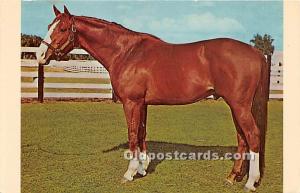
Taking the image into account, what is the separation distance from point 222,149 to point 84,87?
536 mm

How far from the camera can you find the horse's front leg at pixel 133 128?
58.7 inches

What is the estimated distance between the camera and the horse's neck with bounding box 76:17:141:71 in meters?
1.52

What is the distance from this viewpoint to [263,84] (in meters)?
1.50

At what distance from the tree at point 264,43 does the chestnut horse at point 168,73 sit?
41 millimetres

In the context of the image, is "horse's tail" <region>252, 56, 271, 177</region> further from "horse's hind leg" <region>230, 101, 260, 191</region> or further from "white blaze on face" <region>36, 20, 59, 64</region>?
"white blaze on face" <region>36, 20, 59, 64</region>

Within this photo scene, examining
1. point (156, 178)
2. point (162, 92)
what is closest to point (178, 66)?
point (162, 92)

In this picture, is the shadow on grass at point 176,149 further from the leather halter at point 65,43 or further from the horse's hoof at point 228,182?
the leather halter at point 65,43

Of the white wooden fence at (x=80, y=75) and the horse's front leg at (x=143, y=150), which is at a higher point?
the white wooden fence at (x=80, y=75)

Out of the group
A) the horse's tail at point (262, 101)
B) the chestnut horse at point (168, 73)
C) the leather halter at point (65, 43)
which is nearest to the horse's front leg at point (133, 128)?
the chestnut horse at point (168, 73)

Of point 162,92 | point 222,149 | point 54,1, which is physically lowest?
point 222,149

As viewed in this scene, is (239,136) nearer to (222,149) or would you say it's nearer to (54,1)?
(222,149)

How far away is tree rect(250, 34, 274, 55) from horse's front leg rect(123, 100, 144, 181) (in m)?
0.45

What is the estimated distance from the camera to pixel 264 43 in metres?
1.54

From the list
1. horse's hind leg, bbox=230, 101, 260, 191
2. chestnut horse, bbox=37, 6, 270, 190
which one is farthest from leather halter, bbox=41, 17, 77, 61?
horse's hind leg, bbox=230, 101, 260, 191
